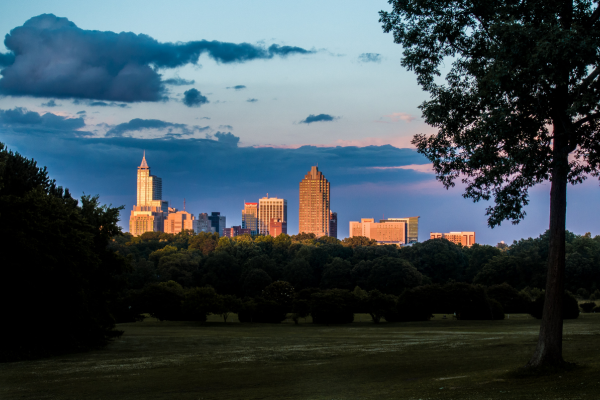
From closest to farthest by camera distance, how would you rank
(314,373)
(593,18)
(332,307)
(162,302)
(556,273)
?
(593,18) → (556,273) → (314,373) → (332,307) → (162,302)

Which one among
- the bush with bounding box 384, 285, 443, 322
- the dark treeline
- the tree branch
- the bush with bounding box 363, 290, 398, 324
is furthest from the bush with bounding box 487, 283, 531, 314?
the tree branch

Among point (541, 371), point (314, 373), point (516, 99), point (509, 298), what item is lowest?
point (509, 298)

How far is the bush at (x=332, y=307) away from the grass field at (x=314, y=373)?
3283 centimetres

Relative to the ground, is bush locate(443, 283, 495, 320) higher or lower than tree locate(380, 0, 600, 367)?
lower

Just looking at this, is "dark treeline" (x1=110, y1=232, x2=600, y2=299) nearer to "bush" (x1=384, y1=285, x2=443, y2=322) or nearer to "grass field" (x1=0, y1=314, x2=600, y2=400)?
"bush" (x1=384, y1=285, x2=443, y2=322)

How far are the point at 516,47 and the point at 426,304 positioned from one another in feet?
172

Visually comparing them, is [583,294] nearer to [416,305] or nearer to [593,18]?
[416,305]

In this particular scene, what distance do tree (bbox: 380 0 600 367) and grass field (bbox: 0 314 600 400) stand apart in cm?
322

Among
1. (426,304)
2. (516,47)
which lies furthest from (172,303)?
(516,47)

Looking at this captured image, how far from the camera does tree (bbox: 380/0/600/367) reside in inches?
609

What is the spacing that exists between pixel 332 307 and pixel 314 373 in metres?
45.0

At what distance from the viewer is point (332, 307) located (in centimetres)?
6531

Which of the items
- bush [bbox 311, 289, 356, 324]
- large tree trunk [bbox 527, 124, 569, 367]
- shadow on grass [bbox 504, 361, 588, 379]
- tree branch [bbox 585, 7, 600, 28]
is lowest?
bush [bbox 311, 289, 356, 324]

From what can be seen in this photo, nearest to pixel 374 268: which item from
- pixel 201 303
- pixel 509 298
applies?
pixel 509 298
